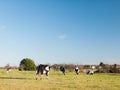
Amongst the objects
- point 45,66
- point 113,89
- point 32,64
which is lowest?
point 113,89

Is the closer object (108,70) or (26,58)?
(108,70)

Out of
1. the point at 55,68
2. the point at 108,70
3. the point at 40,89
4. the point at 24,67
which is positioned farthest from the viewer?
the point at 24,67

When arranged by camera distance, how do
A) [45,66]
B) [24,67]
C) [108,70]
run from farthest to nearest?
[24,67] → [108,70] → [45,66]

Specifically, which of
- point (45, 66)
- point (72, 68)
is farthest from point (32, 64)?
point (45, 66)

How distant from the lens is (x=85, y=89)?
77.8 feet

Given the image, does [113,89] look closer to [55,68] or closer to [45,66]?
[45,66]

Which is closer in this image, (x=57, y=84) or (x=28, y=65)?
(x=57, y=84)

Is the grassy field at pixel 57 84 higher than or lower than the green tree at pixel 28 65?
lower

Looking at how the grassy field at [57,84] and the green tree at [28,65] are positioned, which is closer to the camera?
the grassy field at [57,84]

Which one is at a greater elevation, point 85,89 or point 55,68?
point 55,68

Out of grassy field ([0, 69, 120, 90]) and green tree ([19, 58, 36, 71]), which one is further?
green tree ([19, 58, 36, 71])

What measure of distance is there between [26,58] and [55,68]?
21.5m

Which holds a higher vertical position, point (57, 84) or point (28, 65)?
point (28, 65)

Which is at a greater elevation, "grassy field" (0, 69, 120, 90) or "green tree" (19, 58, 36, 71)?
"green tree" (19, 58, 36, 71)
